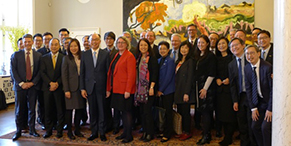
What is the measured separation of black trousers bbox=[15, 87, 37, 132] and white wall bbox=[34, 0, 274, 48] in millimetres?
4629

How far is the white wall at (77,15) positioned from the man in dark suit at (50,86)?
4474 millimetres

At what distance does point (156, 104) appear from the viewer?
4.29 m

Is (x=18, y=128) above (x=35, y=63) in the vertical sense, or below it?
below

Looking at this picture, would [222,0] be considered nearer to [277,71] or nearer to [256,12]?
[256,12]

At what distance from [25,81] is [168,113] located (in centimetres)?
235

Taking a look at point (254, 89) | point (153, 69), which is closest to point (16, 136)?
point (153, 69)

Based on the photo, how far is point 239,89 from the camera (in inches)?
135

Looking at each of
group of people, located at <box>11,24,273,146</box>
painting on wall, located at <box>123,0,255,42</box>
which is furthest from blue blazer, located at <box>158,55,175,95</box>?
painting on wall, located at <box>123,0,255,42</box>

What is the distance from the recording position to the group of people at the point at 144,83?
11.9ft

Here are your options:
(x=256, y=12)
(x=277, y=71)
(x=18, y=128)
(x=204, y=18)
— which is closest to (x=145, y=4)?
(x=204, y=18)

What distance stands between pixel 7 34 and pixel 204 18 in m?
5.94

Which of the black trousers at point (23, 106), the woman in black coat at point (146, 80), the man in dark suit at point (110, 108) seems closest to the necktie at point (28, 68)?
the black trousers at point (23, 106)

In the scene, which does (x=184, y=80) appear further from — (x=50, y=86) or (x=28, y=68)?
(x=28, y=68)

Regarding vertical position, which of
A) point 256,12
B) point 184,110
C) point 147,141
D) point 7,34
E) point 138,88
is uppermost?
point 256,12
